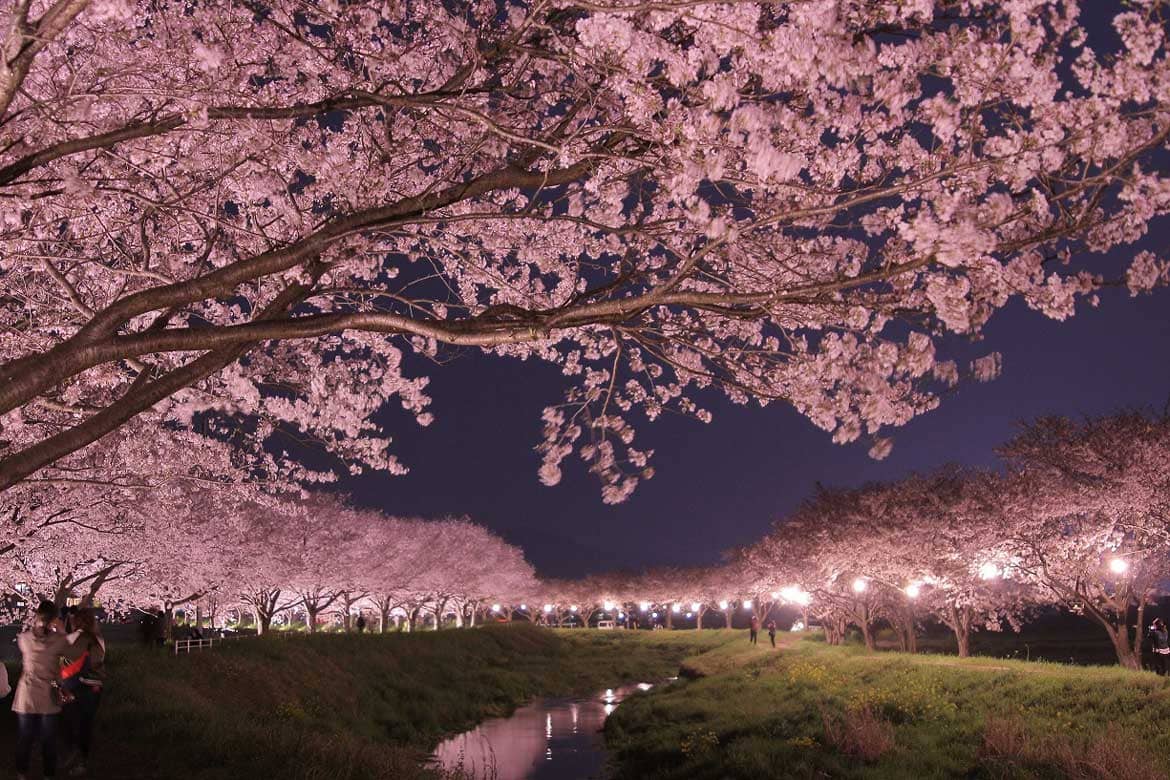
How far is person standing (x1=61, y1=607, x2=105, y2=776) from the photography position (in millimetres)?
11164

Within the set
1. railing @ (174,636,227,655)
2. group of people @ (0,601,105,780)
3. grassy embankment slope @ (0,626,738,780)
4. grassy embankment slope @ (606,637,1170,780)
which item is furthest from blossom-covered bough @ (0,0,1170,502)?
railing @ (174,636,227,655)

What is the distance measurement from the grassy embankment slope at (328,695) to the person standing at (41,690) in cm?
242

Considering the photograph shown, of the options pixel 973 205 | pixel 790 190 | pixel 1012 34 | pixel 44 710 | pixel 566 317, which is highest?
pixel 1012 34

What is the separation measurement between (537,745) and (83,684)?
906 inches

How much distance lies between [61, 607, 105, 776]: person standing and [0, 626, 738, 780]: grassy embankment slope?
0.57m

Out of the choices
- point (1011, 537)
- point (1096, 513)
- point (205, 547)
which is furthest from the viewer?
point (205, 547)

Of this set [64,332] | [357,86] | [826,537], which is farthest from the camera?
[826,537]

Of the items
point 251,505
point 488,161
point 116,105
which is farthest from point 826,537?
point 116,105

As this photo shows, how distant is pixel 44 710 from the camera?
9.76 m

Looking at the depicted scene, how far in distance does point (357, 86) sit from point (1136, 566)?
28.8 meters

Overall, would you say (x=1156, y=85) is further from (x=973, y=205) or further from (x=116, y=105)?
(x=116, y=105)

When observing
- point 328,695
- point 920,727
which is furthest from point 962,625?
point 328,695

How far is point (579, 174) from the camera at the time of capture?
8836mm

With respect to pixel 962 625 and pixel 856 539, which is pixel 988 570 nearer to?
pixel 962 625
